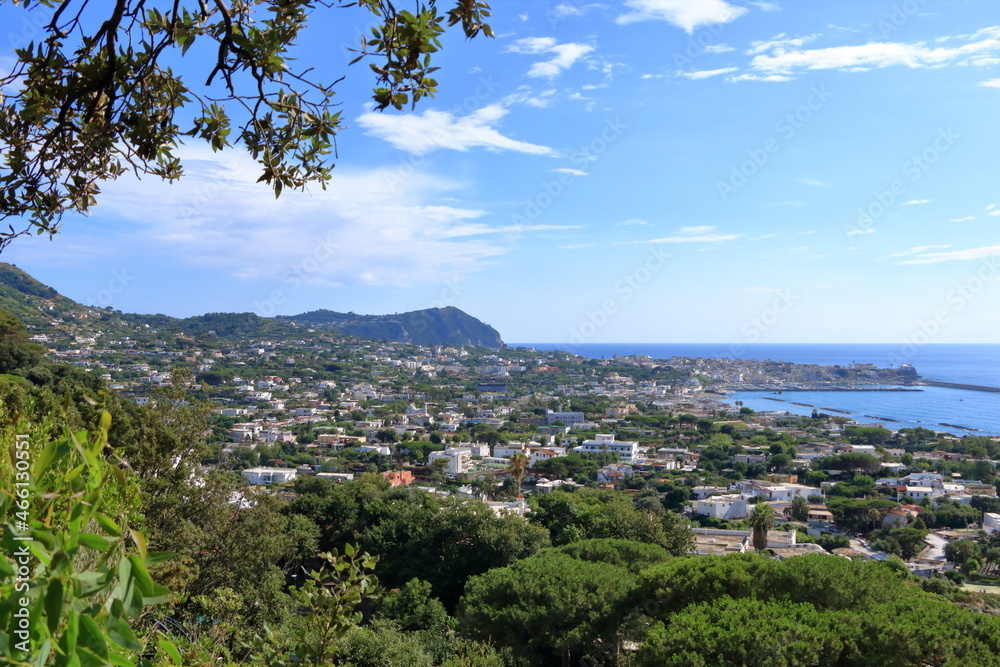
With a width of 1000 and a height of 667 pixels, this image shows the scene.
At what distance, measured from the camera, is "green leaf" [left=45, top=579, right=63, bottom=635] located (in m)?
0.64

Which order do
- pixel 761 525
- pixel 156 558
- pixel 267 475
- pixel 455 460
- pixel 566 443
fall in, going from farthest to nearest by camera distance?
1. pixel 566 443
2. pixel 455 460
3. pixel 267 475
4. pixel 761 525
5. pixel 156 558

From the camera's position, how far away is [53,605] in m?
0.64

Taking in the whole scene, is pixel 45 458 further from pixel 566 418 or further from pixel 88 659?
pixel 566 418

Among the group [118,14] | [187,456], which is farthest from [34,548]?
[187,456]

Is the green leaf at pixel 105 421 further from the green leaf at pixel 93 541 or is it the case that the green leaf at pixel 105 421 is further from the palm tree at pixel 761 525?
the palm tree at pixel 761 525

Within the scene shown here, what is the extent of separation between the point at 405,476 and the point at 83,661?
28.2 meters

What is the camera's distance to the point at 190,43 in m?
1.58

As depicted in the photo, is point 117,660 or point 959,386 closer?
point 117,660

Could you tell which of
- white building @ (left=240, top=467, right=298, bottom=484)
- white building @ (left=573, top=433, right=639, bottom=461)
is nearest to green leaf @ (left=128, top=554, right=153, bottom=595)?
white building @ (left=240, top=467, right=298, bottom=484)

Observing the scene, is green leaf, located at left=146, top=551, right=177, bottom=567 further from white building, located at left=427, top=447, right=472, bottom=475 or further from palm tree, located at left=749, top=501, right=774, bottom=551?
white building, located at left=427, top=447, right=472, bottom=475

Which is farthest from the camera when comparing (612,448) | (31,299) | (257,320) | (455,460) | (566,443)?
(257,320)

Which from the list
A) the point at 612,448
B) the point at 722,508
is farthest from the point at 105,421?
the point at 612,448

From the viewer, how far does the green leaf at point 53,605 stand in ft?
2.10

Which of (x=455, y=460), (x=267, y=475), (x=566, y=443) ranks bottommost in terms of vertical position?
(x=566, y=443)
